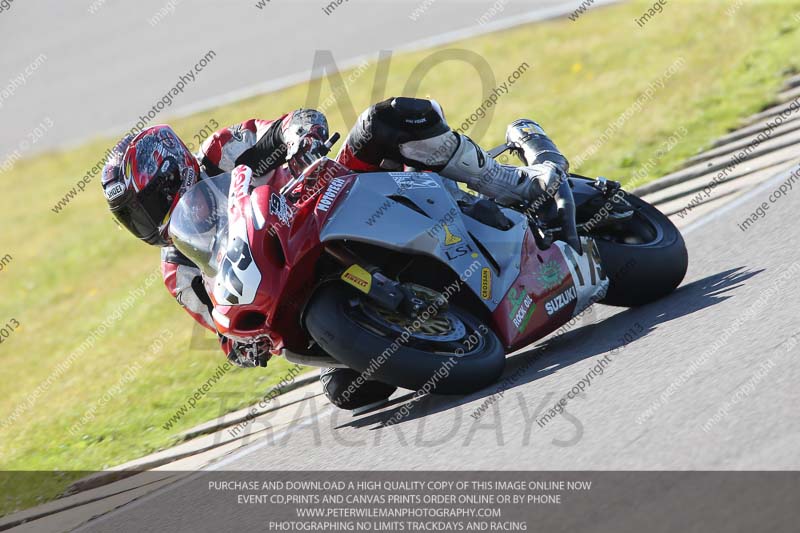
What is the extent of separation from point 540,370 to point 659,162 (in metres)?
4.56

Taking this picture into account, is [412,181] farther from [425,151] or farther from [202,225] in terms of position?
[202,225]

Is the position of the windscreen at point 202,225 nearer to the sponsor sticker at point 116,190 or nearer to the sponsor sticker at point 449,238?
the sponsor sticker at point 116,190

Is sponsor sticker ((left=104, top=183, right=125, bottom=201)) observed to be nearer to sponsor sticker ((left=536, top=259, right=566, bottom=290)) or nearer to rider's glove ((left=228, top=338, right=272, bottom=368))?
rider's glove ((left=228, top=338, right=272, bottom=368))

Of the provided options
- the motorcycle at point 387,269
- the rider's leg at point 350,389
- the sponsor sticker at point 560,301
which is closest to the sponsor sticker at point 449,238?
the motorcycle at point 387,269

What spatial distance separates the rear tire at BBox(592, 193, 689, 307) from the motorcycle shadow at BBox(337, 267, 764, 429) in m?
0.08

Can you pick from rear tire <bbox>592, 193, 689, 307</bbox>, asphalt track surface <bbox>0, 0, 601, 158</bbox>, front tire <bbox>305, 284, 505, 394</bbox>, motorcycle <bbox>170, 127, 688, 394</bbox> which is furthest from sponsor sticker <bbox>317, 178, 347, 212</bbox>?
asphalt track surface <bbox>0, 0, 601, 158</bbox>

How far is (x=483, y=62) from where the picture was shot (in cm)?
1420

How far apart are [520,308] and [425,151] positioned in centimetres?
90

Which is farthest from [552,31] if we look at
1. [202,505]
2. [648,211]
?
[202,505]

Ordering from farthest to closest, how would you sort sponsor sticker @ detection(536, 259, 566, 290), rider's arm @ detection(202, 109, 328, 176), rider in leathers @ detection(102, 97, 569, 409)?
rider's arm @ detection(202, 109, 328, 176) → sponsor sticker @ detection(536, 259, 566, 290) → rider in leathers @ detection(102, 97, 569, 409)

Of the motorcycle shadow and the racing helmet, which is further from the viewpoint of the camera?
the racing helmet

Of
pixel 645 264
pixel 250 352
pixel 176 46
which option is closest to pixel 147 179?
pixel 250 352

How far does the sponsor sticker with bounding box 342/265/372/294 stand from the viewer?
5105 mm

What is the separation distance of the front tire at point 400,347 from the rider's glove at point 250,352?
0.41 metres
